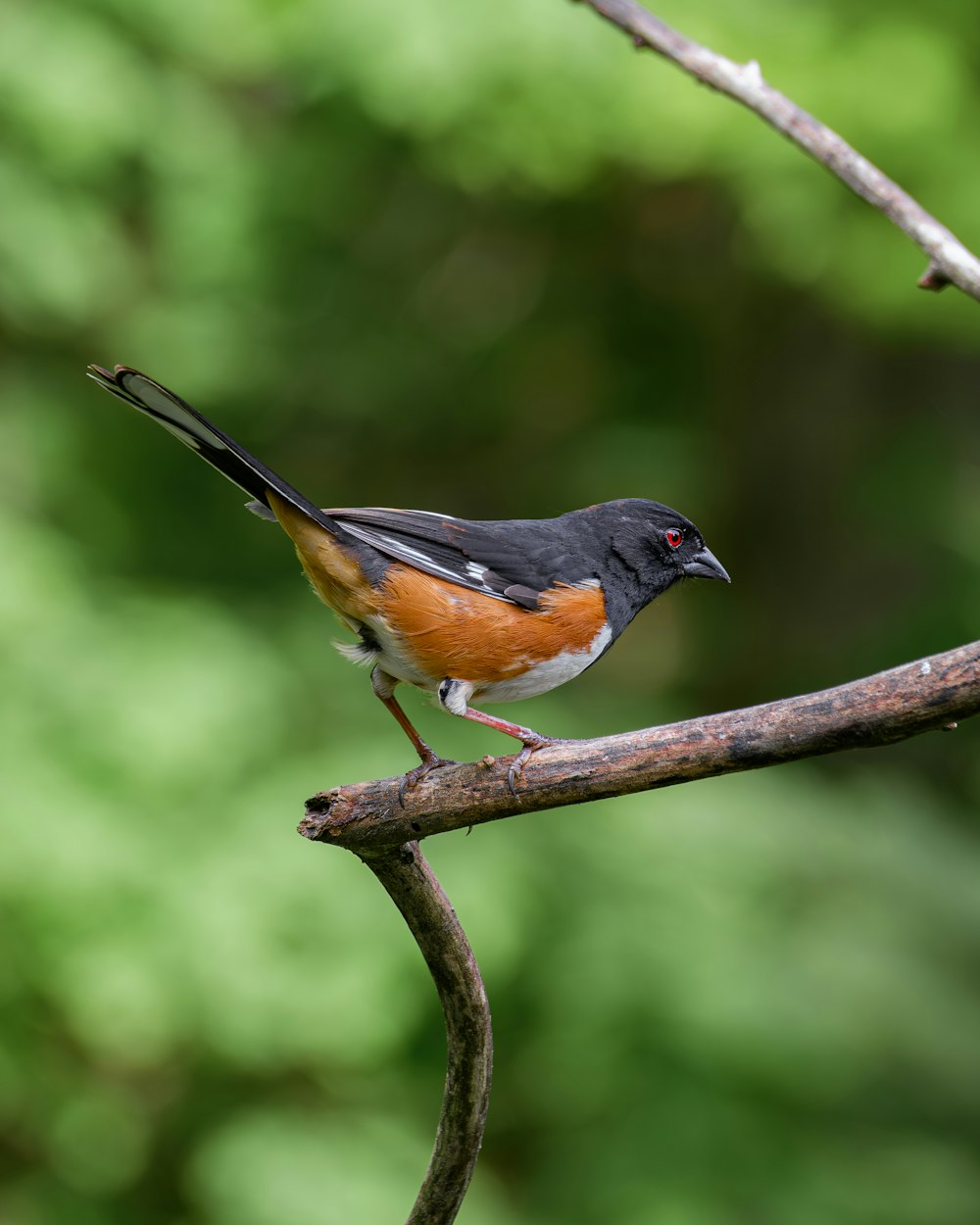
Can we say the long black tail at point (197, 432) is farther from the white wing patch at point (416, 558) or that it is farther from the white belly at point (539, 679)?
the white belly at point (539, 679)

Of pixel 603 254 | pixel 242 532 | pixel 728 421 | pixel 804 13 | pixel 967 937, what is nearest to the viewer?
pixel 967 937

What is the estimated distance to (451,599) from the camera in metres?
3.09

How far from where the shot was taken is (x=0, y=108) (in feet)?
16.1

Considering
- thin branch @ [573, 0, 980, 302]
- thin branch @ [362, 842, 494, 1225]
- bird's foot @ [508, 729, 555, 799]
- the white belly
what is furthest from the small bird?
thin branch @ [573, 0, 980, 302]

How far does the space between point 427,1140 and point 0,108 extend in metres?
4.04

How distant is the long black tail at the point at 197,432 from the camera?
246 centimetres

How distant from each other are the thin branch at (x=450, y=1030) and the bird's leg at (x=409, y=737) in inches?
5.8

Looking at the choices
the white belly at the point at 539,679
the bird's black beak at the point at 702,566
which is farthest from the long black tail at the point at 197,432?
the bird's black beak at the point at 702,566

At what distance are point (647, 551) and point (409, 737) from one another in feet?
2.62

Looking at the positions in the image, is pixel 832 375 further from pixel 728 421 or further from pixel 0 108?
pixel 0 108

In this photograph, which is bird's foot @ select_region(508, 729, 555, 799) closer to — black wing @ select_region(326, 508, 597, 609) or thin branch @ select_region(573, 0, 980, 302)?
black wing @ select_region(326, 508, 597, 609)

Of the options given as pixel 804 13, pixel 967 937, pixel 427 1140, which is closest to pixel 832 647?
pixel 967 937

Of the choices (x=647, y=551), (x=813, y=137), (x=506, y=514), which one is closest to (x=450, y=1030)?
(x=647, y=551)

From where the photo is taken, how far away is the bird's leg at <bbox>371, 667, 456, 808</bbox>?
246cm
